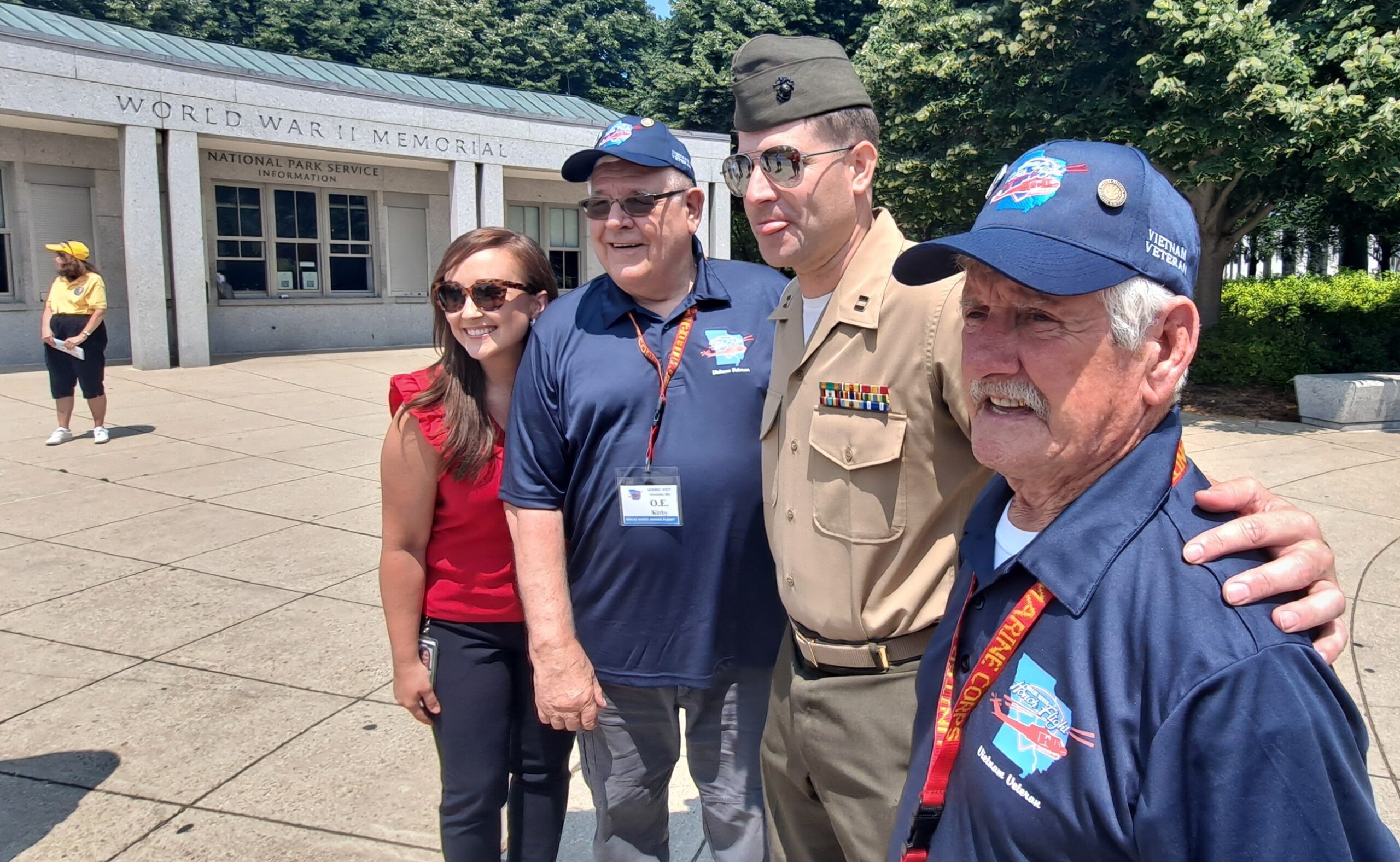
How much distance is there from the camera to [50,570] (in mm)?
5770

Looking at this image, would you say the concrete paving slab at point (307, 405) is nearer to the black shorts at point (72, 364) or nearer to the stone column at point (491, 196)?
the black shorts at point (72, 364)

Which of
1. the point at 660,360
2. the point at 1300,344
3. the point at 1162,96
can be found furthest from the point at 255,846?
the point at 1300,344

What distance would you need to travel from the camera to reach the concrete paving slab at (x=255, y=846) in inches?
124

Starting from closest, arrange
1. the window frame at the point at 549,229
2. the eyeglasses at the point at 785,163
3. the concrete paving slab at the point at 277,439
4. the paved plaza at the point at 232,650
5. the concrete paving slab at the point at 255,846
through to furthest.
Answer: the eyeglasses at the point at 785,163, the concrete paving slab at the point at 255,846, the paved plaza at the point at 232,650, the concrete paving slab at the point at 277,439, the window frame at the point at 549,229

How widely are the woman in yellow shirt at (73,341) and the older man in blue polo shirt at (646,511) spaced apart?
8.75 metres

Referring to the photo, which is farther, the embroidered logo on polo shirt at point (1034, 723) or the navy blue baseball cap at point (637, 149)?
the navy blue baseball cap at point (637, 149)

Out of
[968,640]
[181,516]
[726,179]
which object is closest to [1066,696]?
[968,640]

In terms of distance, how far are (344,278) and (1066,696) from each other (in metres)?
19.1

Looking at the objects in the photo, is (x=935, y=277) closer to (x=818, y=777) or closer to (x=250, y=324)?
(x=818, y=777)

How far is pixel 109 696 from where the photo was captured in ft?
13.8

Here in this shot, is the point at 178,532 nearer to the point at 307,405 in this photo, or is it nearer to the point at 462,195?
the point at 307,405

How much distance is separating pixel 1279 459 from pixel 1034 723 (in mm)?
9278

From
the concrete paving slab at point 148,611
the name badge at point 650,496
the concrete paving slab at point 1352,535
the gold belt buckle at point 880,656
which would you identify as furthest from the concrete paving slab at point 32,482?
the concrete paving slab at point 1352,535

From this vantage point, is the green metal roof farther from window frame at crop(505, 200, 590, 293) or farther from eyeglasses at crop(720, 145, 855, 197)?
eyeglasses at crop(720, 145, 855, 197)
